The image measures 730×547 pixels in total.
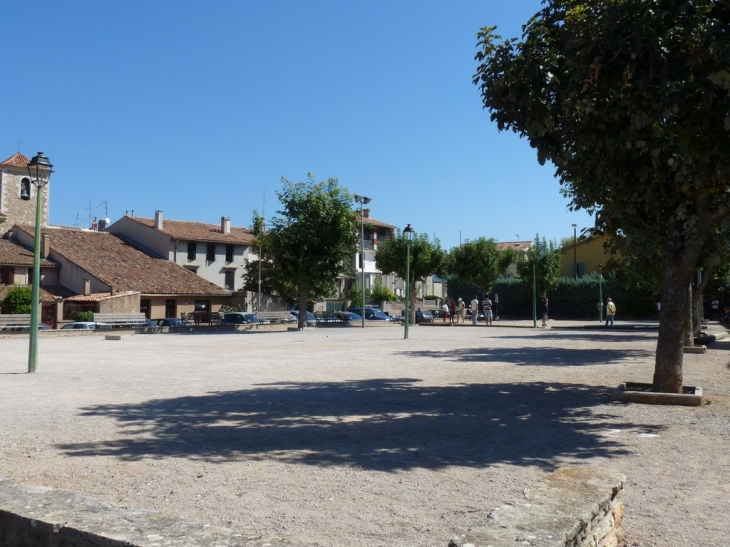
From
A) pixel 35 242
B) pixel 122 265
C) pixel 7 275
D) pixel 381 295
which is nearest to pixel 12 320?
pixel 7 275

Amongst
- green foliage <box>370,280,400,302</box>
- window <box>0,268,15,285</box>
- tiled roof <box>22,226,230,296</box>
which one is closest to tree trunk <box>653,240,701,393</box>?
tiled roof <box>22,226,230,296</box>

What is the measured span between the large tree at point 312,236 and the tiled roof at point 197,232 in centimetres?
2517

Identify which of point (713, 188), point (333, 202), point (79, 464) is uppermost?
point (333, 202)

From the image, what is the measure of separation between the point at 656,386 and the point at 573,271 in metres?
60.7

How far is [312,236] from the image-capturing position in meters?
39.0

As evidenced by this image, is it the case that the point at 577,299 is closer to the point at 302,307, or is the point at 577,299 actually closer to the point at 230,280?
the point at 302,307

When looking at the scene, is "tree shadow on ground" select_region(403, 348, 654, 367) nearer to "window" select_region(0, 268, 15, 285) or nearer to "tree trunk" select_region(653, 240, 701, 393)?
"tree trunk" select_region(653, 240, 701, 393)

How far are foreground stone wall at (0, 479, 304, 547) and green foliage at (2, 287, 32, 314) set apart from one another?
44.4 m

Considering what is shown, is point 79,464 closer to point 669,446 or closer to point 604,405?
point 669,446

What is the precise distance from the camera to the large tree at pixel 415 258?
187 feet

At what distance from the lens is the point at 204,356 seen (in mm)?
19625

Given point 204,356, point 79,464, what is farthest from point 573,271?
point 79,464

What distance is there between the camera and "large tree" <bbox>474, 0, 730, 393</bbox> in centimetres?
893

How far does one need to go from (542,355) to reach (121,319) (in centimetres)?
2533
